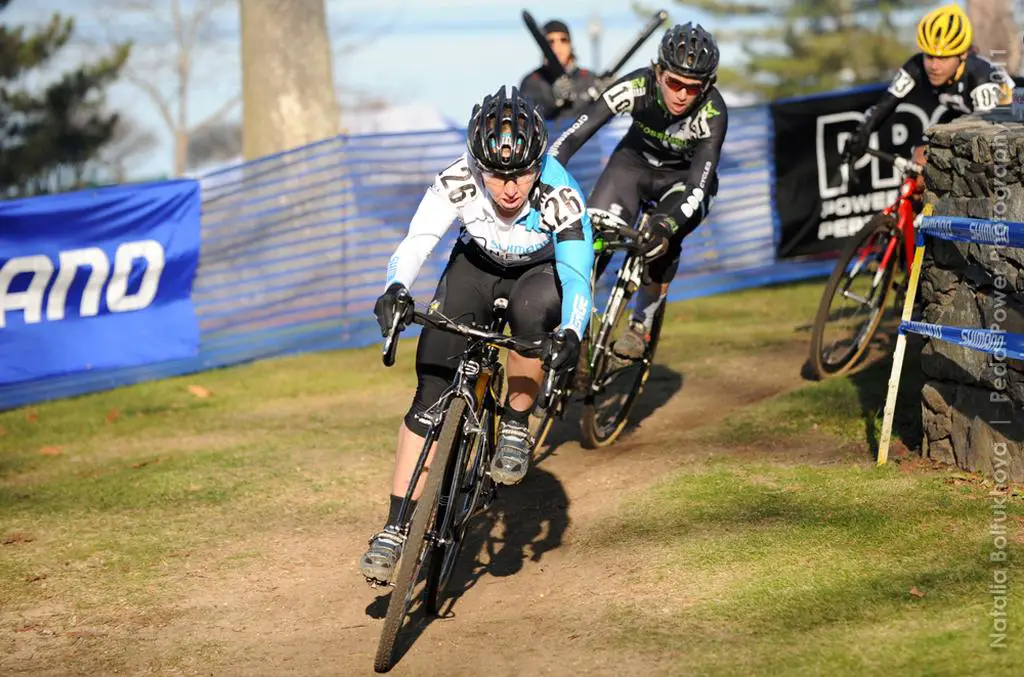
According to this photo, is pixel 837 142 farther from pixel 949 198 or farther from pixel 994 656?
pixel 994 656

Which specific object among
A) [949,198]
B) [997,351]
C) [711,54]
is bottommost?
[997,351]

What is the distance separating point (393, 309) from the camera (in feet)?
17.8

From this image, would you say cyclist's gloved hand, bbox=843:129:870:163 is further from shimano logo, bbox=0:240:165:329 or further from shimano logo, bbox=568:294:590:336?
shimano logo, bbox=0:240:165:329

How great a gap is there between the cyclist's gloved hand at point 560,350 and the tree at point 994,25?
16012 mm

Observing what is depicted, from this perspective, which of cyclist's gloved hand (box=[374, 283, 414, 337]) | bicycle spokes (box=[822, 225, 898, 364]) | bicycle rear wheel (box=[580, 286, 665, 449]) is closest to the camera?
cyclist's gloved hand (box=[374, 283, 414, 337])

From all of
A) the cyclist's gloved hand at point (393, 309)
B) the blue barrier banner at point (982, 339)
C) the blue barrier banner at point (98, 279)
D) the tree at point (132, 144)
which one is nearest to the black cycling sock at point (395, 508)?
the cyclist's gloved hand at point (393, 309)

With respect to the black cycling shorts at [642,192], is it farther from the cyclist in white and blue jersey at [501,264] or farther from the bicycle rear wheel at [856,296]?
the cyclist in white and blue jersey at [501,264]

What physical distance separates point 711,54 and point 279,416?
180 inches

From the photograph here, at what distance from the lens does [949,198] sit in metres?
7.23

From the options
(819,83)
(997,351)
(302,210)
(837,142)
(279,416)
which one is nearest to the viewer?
(997,351)

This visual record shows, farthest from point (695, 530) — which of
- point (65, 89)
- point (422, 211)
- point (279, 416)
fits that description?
point (65, 89)

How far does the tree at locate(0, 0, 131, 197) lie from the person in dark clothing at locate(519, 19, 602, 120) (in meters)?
15.9

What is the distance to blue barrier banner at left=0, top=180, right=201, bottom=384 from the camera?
35.0ft

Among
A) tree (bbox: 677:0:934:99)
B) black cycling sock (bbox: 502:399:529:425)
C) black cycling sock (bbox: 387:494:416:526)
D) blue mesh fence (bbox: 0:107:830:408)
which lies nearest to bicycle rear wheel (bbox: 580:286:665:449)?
black cycling sock (bbox: 502:399:529:425)
